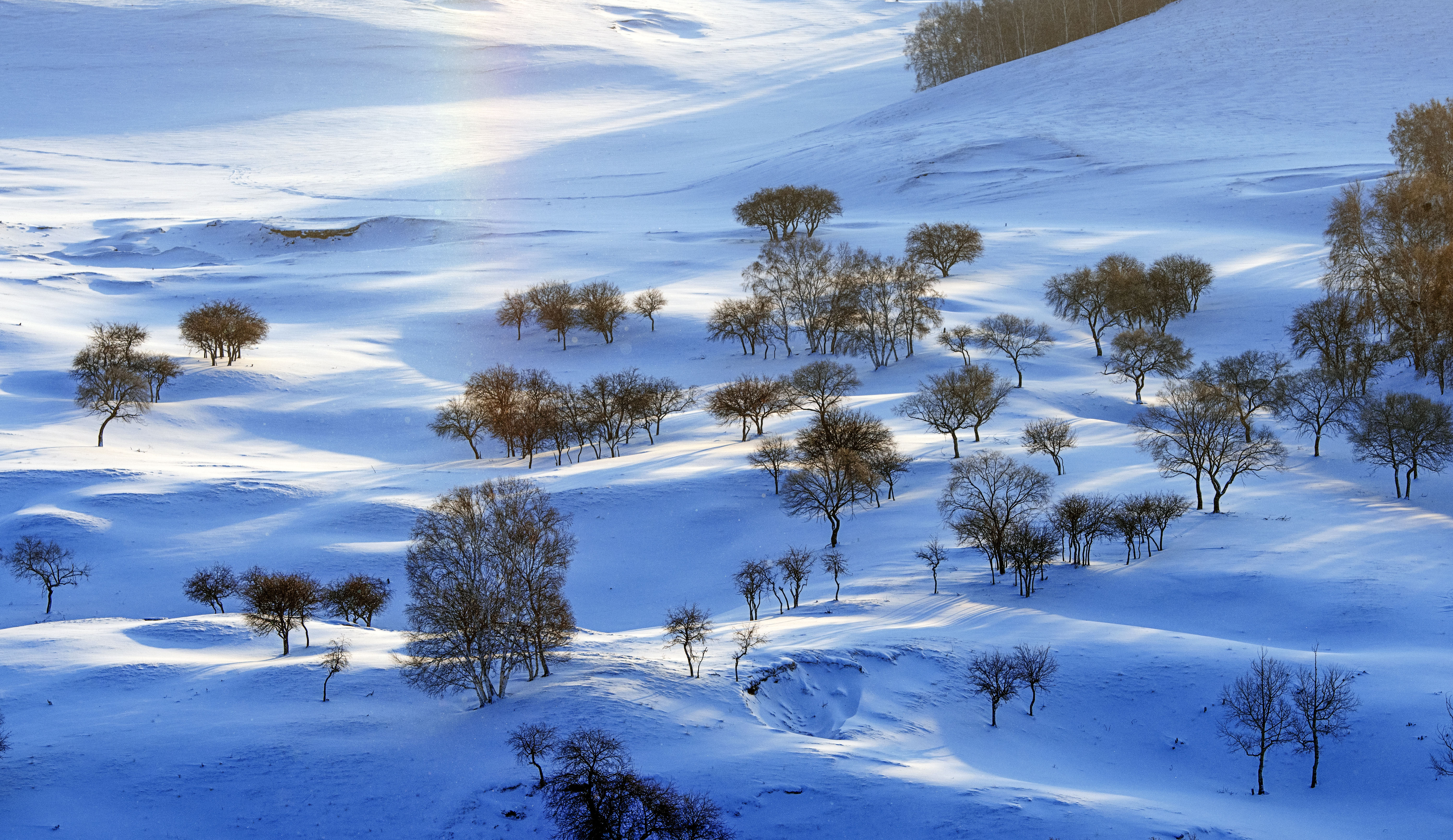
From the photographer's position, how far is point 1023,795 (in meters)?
24.3

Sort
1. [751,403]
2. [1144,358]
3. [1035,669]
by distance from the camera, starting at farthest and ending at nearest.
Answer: [1144,358] < [751,403] < [1035,669]

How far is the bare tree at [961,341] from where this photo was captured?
69.3 metres

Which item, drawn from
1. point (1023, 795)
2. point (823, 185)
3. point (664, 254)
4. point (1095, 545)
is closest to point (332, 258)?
point (664, 254)

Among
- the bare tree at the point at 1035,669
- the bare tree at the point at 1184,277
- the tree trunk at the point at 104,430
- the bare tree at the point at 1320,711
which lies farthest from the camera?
the bare tree at the point at 1184,277

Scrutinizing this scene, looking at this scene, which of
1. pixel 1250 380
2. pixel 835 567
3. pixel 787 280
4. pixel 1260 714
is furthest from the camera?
pixel 787 280

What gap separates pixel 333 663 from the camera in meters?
29.9

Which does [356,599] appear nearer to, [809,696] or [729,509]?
[729,509]

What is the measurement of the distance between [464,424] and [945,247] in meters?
46.3

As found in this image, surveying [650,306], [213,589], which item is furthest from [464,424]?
[650,306]

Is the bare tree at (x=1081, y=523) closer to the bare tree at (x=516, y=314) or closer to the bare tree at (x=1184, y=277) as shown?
the bare tree at (x=1184, y=277)

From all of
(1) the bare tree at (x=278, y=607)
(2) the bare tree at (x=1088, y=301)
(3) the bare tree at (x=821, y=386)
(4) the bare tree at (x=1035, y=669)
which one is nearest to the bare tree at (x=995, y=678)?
(4) the bare tree at (x=1035, y=669)

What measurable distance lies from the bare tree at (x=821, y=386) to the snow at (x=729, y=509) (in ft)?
8.75

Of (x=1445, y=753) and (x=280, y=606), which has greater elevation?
(x=280, y=606)

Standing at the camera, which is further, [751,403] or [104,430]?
[104,430]
